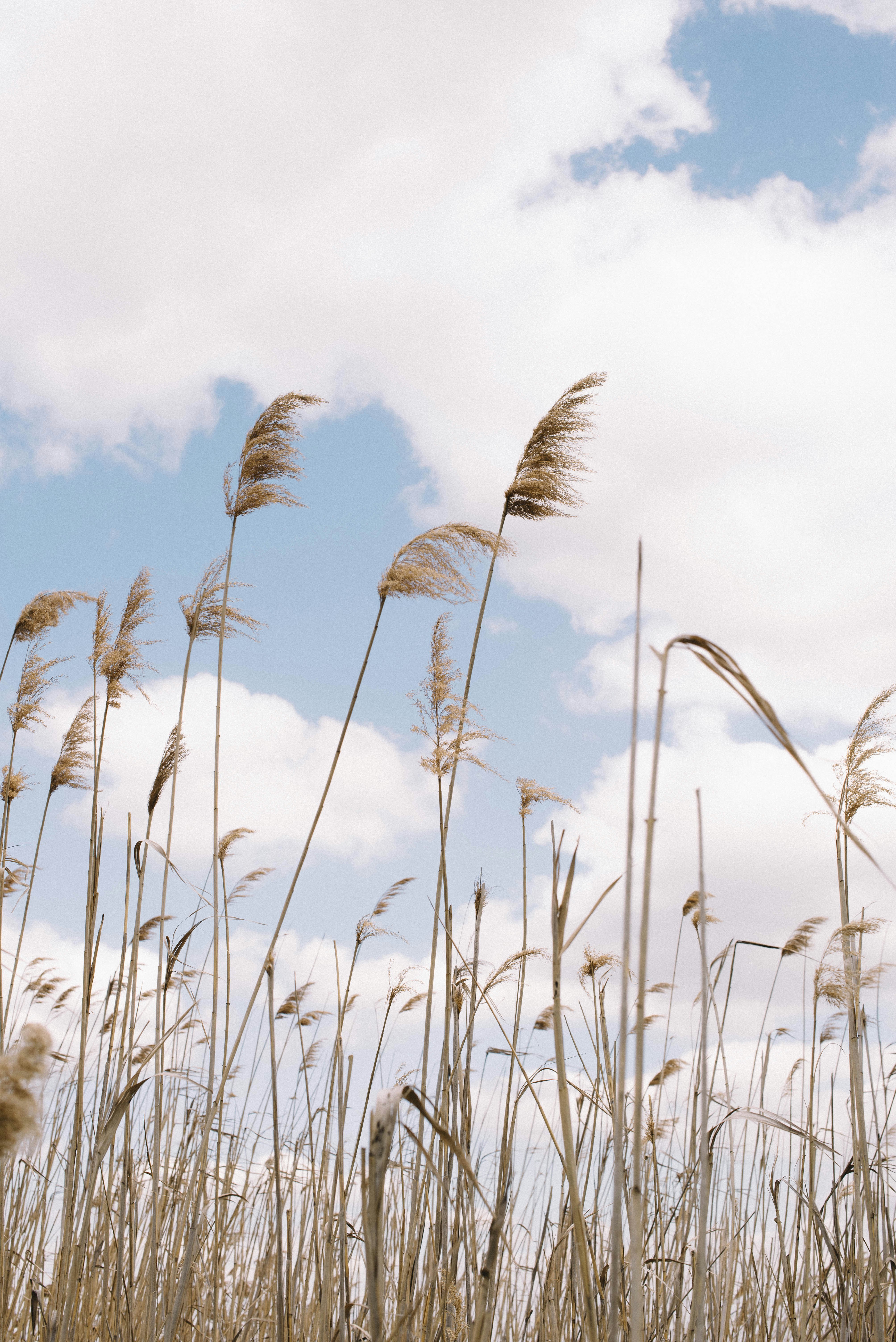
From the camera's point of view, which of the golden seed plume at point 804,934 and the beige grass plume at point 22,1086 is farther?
the golden seed plume at point 804,934

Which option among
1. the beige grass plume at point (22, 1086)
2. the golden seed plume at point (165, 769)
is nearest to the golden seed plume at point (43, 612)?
the golden seed plume at point (165, 769)

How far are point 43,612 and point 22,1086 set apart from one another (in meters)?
3.60

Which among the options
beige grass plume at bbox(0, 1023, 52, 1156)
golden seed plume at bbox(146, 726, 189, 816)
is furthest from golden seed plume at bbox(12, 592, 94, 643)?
beige grass plume at bbox(0, 1023, 52, 1156)

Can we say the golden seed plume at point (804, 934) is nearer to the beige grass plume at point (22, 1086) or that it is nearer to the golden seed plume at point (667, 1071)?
the golden seed plume at point (667, 1071)

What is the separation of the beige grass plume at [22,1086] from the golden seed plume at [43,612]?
3.48 metres

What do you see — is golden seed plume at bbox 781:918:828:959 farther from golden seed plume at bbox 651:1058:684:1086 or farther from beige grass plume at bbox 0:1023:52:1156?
beige grass plume at bbox 0:1023:52:1156

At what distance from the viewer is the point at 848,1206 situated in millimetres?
3531

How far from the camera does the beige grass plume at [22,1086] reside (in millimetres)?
790

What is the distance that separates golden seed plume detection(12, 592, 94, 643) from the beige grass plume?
348 centimetres

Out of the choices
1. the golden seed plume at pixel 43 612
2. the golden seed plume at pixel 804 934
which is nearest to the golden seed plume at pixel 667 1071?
the golden seed plume at pixel 804 934

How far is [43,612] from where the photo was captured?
4078mm

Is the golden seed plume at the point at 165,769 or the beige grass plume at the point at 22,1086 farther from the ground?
the golden seed plume at the point at 165,769

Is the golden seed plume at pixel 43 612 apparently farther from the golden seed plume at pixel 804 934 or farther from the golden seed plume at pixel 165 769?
the golden seed plume at pixel 804 934

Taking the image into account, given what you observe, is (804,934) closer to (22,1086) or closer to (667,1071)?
(667,1071)
